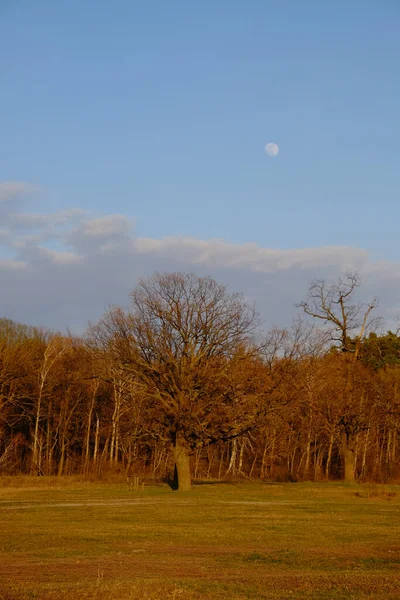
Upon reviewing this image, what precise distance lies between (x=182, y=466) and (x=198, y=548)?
86.1 feet

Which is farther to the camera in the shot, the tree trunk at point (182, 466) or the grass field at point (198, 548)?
the tree trunk at point (182, 466)

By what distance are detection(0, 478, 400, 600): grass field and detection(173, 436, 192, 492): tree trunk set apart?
6575mm

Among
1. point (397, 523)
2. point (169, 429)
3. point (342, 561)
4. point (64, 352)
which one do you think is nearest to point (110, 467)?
point (64, 352)

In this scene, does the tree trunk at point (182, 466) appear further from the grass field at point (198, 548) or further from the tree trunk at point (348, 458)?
the tree trunk at point (348, 458)

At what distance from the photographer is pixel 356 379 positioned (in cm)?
5922

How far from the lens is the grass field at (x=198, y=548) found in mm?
13594

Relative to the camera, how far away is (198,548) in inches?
803

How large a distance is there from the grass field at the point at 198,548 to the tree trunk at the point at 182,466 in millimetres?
6575

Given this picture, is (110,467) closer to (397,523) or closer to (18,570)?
(397,523)

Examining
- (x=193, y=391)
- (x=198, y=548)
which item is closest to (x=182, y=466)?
(x=193, y=391)

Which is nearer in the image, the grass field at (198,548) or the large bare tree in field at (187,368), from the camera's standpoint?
the grass field at (198,548)

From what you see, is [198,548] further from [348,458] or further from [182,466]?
[348,458]

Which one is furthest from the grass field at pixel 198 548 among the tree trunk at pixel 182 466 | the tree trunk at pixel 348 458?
the tree trunk at pixel 348 458

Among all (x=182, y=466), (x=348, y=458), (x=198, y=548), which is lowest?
(x=198, y=548)
